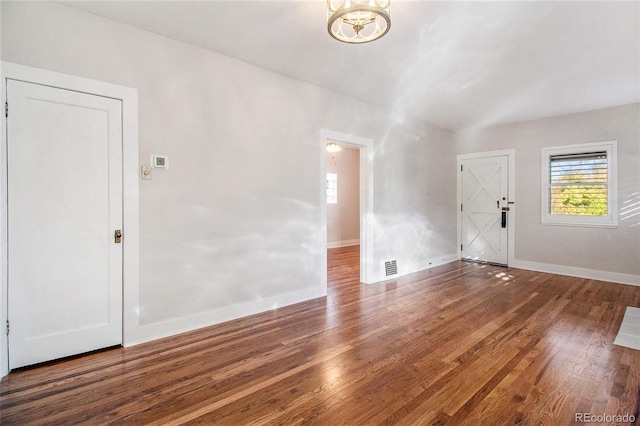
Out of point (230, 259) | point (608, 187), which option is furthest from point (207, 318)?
point (608, 187)

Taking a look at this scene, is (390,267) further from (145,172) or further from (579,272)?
(145,172)

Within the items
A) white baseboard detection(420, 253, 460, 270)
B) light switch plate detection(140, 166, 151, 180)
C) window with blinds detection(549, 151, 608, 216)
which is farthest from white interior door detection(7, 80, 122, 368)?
window with blinds detection(549, 151, 608, 216)

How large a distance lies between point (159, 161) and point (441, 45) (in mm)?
2907

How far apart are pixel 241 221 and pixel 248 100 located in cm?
135

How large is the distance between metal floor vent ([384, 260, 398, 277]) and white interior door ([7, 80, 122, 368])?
12.1ft

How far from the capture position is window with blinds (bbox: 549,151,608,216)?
4949 millimetres

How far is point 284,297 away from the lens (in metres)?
3.73

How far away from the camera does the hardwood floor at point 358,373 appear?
5.99 feet

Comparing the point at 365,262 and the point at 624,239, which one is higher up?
the point at 624,239

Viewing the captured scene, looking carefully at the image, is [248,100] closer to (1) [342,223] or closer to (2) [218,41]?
(2) [218,41]

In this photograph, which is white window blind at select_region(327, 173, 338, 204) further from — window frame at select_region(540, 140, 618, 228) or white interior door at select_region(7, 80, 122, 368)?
white interior door at select_region(7, 80, 122, 368)

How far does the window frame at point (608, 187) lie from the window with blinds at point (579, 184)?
51mm

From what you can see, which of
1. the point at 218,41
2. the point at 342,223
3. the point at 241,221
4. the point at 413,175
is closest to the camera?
the point at 218,41

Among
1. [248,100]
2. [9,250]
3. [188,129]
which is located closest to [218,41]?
[248,100]
